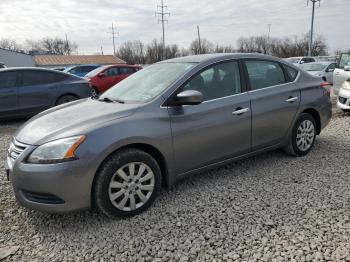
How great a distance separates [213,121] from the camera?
3.59 meters

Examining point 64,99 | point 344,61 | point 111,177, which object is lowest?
point 111,177

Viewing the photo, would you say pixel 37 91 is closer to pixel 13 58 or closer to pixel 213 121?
pixel 213 121

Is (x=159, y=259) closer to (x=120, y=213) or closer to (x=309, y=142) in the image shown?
(x=120, y=213)

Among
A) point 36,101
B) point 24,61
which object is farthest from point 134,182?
point 24,61

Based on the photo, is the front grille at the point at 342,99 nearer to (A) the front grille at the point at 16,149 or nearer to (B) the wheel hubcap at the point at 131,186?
(B) the wheel hubcap at the point at 131,186

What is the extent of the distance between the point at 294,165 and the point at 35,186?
129 inches

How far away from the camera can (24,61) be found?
4741cm

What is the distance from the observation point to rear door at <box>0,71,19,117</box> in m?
7.66

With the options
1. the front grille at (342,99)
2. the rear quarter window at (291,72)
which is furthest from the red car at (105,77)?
the rear quarter window at (291,72)

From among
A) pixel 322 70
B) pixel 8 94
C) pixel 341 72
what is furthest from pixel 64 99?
pixel 322 70

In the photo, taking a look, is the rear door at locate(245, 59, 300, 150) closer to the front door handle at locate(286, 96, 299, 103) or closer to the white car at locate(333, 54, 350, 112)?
the front door handle at locate(286, 96, 299, 103)

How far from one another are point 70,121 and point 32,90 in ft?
17.9

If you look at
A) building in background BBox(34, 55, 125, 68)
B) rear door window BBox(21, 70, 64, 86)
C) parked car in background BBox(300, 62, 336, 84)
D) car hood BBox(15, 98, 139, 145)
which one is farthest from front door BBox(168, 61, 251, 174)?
building in background BBox(34, 55, 125, 68)

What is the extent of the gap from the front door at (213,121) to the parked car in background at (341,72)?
19.7 ft
